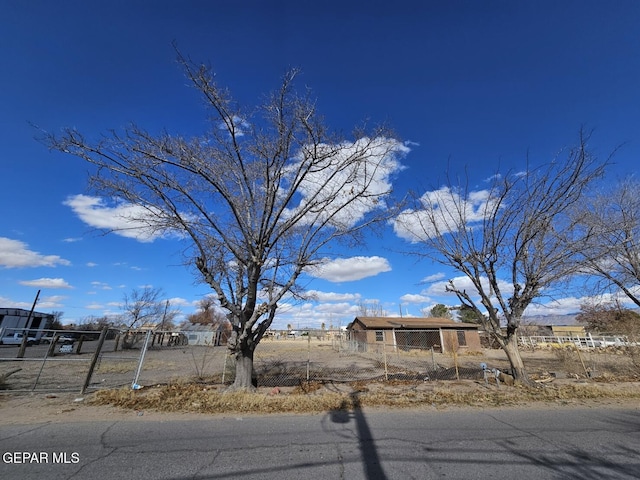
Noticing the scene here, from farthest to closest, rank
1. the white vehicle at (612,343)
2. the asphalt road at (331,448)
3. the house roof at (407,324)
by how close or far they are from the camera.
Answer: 1. the house roof at (407,324)
2. the white vehicle at (612,343)
3. the asphalt road at (331,448)

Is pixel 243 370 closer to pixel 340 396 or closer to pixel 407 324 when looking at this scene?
pixel 340 396

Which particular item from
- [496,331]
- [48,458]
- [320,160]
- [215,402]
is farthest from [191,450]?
[496,331]

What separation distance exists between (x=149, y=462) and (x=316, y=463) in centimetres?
238

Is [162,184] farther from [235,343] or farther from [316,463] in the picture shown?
[316,463]

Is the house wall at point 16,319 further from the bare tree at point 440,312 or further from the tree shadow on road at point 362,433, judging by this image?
the bare tree at point 440,312

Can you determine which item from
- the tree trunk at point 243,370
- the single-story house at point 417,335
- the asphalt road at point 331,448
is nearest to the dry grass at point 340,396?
the tree trunk at point 243,370

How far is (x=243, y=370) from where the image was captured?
885 cm

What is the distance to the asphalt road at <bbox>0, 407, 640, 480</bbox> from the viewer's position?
396 centimetres

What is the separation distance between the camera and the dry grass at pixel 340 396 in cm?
742

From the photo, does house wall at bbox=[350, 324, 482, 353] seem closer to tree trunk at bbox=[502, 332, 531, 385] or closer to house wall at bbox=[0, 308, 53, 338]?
tree trunk at bbox=[502, 332, 531, 385]

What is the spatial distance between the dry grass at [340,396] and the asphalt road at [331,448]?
2.87ft

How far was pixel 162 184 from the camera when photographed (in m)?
8.24

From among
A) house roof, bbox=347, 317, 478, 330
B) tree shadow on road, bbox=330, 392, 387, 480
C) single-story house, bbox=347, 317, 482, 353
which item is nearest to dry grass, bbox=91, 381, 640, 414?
tree shadow on road, bbox=330, 392, 387, 480

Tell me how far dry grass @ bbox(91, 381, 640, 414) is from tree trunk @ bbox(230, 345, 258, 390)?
0.44 m
